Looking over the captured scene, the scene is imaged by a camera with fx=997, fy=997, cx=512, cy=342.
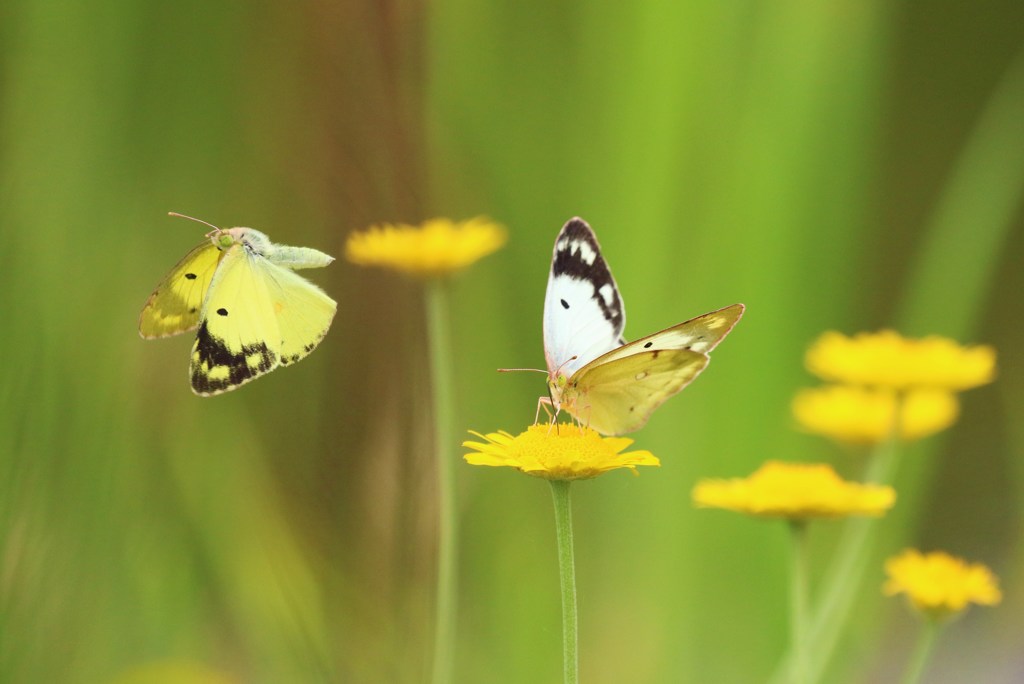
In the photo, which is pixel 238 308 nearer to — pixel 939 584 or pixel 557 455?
pixel 557 455

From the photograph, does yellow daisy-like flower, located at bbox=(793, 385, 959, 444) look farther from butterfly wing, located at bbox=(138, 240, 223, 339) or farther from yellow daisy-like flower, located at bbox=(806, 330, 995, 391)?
butterfly wing, located at bbox=(138, 240, 223, 339)

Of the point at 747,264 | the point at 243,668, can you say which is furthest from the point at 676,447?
the point at 243,668

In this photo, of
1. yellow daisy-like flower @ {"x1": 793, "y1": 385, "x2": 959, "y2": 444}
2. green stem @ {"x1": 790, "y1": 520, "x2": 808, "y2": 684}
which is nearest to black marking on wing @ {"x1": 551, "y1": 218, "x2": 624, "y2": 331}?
green stem @ {"x1": 790, "y1": 520, "x2": 808, "y2": 684}

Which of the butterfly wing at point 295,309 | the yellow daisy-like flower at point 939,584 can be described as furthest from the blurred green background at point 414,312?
the yellow daisy-like flower at point 939,584

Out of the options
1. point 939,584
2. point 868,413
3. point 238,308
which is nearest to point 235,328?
point 238,308

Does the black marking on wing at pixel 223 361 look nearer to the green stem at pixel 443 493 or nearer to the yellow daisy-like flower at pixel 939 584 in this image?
the green stem at pixel 443 493

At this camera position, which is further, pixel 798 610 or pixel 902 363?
pixel 902 363
